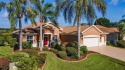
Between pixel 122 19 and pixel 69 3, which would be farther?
pixel 122 19

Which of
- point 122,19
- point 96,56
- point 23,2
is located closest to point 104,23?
point 122,19

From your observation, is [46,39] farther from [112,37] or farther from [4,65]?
[4,65]

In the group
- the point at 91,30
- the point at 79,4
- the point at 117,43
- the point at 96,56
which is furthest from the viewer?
the point at 117,43

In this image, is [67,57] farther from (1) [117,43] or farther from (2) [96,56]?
(1) [117,43]

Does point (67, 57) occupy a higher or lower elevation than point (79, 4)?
lower

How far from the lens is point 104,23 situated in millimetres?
78938

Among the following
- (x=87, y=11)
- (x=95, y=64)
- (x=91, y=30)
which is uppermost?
(x=87, y=11)

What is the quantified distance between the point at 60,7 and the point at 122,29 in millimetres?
20147

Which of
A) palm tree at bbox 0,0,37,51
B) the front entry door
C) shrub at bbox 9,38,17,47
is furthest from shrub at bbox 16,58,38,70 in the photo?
the front entry door

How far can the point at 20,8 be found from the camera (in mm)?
26828

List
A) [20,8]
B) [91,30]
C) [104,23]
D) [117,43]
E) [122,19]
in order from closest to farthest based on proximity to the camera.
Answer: [20,8] < [91,30] < [117,43] < [122,19] < [104,23]

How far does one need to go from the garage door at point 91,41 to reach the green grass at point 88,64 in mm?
11127

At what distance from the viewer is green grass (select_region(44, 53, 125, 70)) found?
2355 cm

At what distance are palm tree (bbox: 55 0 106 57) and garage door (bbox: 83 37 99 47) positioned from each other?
11.4 m
